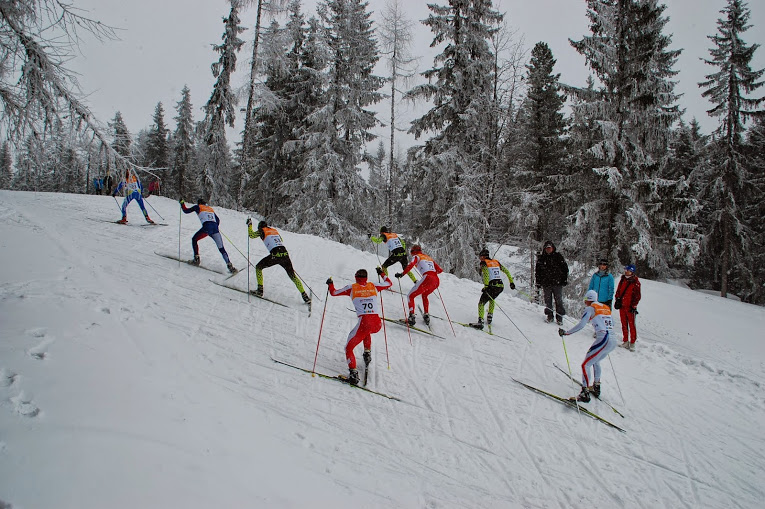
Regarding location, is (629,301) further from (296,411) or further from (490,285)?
(296,411)

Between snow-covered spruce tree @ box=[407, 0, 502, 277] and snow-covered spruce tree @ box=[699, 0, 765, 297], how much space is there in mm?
15553

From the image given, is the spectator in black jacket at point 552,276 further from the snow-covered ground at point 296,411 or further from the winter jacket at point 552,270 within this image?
the snow-covered ground at point 296,411

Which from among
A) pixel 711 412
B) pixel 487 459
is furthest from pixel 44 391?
pixel 711 412

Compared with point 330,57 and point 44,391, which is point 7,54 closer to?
point 44,391

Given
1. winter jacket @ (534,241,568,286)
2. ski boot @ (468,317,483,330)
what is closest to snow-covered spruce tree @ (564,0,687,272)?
winter jacket @ (534,241,568,286)

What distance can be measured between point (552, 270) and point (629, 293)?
1800mm

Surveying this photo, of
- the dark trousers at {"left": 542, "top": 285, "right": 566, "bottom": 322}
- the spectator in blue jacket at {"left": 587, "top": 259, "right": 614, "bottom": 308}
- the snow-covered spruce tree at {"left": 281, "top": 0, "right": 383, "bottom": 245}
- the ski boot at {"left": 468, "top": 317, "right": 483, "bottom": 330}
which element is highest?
the snow-covered spruce tree at {"left": 281, "top": 0, "right": 383, "bottom": 245}

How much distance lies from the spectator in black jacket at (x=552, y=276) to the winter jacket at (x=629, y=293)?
1267 mm

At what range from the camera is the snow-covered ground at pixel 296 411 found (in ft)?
10.7

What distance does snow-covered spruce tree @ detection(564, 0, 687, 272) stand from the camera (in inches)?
539

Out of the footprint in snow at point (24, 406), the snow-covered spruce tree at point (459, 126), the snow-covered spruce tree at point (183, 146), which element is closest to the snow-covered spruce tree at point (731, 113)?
the snow-covered spruce tree at point (459, 126)

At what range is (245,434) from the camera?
4102 millimetres

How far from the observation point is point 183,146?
35219mm

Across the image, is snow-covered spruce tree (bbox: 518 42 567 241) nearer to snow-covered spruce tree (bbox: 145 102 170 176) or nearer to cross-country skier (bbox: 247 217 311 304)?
cross-country skier (bbox: 247 217 311 304)
